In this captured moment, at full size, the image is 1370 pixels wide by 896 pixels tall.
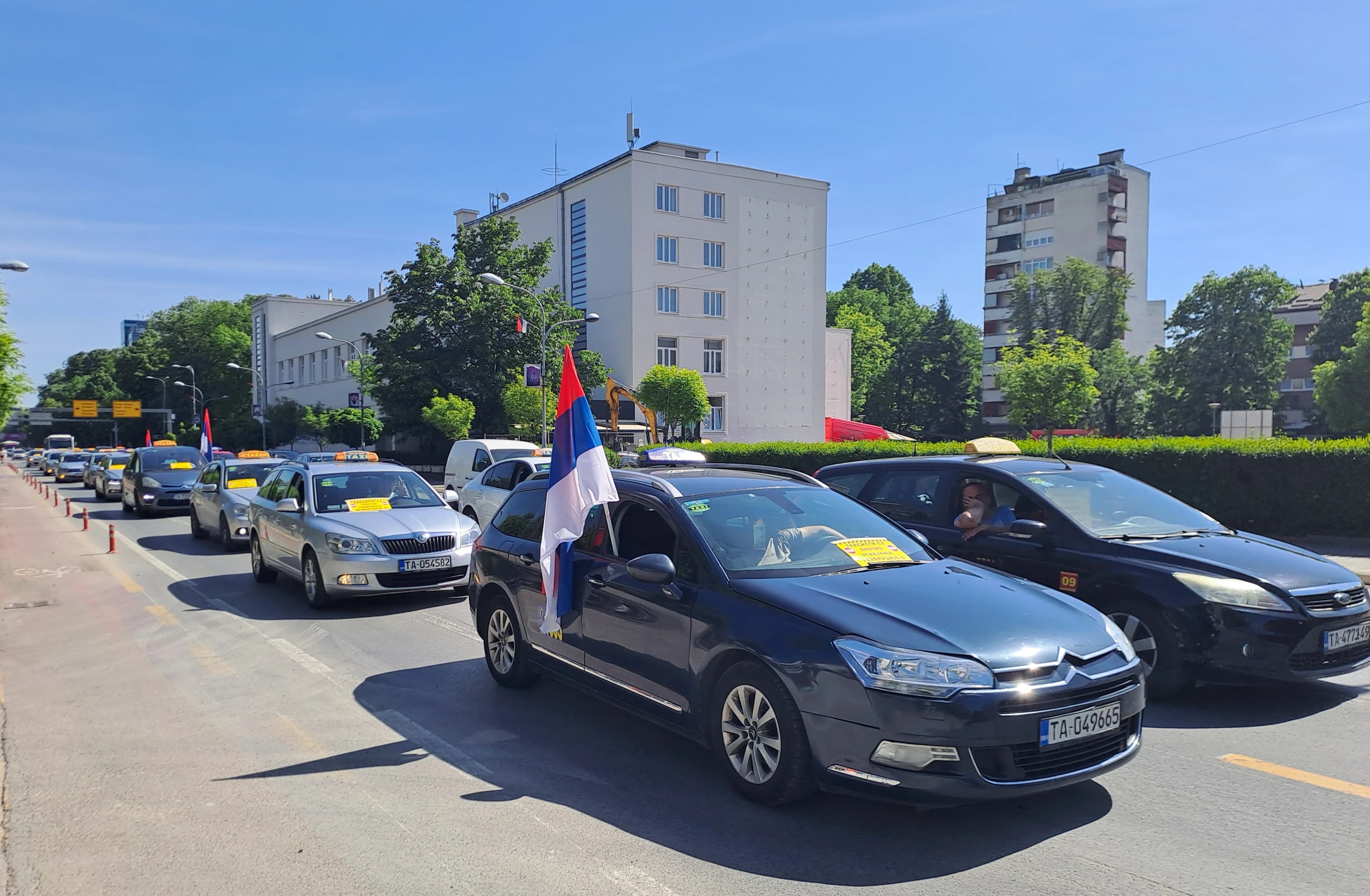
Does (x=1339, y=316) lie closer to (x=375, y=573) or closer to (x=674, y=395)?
(x=674, y=395)

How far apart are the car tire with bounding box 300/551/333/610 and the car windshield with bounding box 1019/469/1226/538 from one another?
23.1ft

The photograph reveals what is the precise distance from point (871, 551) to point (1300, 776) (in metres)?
2.43

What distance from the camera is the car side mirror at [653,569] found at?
4941 mm

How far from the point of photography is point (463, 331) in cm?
4866

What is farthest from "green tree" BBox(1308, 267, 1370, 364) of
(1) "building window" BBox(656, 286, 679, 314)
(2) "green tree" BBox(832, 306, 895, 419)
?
(1) "building window" BBox(656, 286, 679, 314)

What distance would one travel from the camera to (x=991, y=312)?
8156cm

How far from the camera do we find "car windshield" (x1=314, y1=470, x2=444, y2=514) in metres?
10.8

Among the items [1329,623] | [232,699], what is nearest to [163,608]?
[232,699]

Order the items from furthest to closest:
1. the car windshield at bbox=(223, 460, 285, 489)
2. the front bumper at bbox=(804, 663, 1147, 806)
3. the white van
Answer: the white van, the car windshield at bbox=(223, 460, 285, 489), the front bumper at bbox=(804, 663, 1147, 806)

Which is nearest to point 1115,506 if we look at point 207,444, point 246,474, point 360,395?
point 246,474

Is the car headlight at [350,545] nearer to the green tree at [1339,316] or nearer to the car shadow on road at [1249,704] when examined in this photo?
the car shadow on road at [1249,704]

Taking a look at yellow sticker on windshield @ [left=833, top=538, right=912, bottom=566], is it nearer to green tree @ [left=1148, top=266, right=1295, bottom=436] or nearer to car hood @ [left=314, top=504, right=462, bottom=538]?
car hood @ [left=314, top=504, right=462, bottom=538]

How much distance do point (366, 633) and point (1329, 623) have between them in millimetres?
7683

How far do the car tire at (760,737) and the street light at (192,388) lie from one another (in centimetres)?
8832
